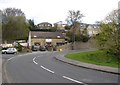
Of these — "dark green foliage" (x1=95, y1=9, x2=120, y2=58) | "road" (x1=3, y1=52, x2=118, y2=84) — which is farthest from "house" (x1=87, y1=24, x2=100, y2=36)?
"road" (x1=3, y1=52, x2=118, y2=84)

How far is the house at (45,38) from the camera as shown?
11669cm

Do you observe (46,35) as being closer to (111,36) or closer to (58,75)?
(111,36)

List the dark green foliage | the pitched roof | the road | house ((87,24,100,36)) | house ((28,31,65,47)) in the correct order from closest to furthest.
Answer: the road < the dark green foliage < house ((87,24,100,36)) < house ((28,31,65,47)) < the pitched roof

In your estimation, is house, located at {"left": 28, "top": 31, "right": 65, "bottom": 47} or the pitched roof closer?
house, located at {"left": 28, "top": 31, "right": 65, "bottom": 47}

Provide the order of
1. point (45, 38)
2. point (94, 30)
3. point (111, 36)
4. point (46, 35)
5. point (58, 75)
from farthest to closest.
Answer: point (46, 35)
point (45, 38)
point (94, 30)
point (111, 36)
point (58, 75)

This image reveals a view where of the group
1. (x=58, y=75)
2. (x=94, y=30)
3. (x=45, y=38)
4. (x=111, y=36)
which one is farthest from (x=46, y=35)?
(x=58, y=75)

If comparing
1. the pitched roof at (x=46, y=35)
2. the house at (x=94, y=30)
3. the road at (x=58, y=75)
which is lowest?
the road at (x=58, y=75)

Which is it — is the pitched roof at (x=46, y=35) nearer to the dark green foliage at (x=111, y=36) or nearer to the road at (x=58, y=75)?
the dark green foliage at (x=111, y=36)

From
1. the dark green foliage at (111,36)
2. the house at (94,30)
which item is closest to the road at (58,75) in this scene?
the dark green foliage at (111,36)

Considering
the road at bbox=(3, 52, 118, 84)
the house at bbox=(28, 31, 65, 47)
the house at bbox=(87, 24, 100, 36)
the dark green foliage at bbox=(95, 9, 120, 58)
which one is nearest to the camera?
the road at bbox=(3, 52, 118, 84)

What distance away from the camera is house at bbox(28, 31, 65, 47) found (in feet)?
383

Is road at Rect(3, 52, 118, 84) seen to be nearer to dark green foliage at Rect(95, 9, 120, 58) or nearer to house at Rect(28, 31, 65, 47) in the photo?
dark green foliage at Rect(95, 9, 120, 58)

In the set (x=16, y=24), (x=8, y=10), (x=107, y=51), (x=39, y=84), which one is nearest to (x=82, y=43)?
(x=16, y=24)

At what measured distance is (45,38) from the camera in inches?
4653
